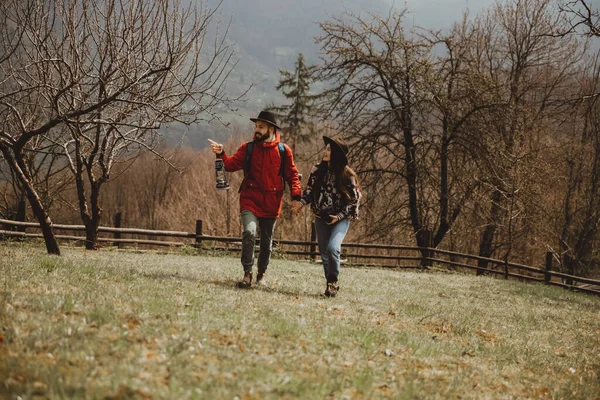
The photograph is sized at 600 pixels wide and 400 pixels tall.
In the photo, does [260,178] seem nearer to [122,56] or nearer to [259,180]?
[259,180]

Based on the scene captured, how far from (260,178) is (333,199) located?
1.19m

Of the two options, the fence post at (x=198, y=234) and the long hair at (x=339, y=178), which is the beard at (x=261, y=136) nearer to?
the long hair at (x=339, y=178)

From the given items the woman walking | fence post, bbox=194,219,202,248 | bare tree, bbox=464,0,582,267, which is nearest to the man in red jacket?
the woman walking

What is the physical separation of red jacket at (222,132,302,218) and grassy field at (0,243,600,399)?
4.13ft

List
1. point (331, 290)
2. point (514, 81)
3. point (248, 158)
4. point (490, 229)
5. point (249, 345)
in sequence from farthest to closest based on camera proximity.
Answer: point (490, 229) → point (514, 81) → point (331, 290) → point (248, 158) → point (249, 345)

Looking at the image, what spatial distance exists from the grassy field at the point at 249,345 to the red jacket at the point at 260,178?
126 cm

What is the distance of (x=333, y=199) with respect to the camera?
7.81m

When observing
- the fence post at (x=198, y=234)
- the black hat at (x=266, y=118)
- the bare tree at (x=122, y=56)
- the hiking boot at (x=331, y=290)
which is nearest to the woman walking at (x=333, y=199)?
the hiking boot at (x=331, y=290)

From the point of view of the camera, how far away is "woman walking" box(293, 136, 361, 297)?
775 centimetres

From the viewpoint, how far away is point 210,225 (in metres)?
37.6

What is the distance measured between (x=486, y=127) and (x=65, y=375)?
65.6 ft

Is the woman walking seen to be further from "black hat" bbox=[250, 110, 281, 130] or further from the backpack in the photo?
"black hat" bbox=[250, 110, 281, 130]

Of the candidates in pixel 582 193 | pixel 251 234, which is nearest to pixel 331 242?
pixel 251 234

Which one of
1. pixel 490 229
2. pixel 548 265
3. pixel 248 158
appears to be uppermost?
pixel 248 158
